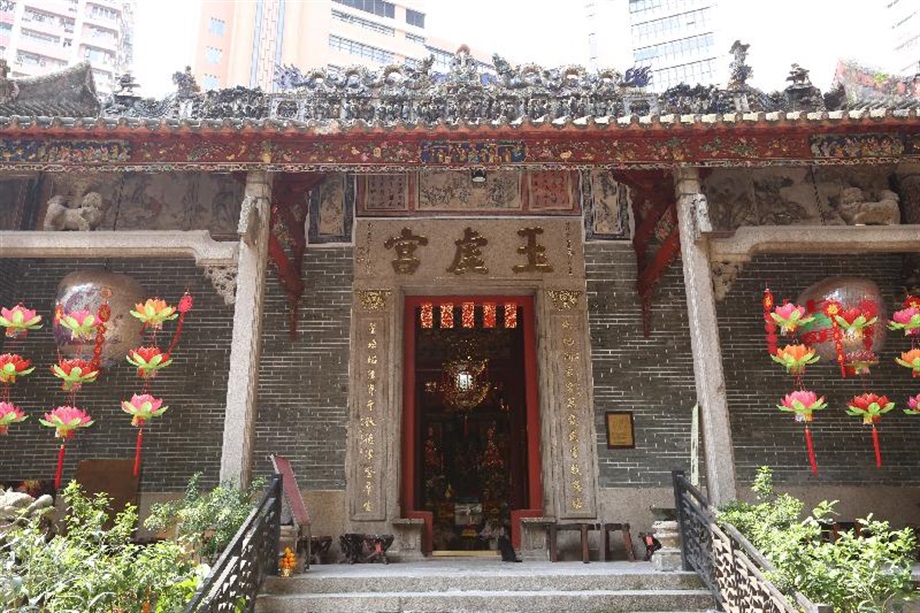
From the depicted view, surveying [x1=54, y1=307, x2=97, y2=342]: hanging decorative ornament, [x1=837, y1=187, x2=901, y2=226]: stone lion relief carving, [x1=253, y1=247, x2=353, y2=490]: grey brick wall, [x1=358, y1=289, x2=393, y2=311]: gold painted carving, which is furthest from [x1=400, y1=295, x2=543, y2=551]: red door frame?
[x1=837, y1=187, x2=901, y2=226]: stone lion relief carving

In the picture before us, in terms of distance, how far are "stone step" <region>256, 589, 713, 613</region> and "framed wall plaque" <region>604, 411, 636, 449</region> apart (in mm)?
3331

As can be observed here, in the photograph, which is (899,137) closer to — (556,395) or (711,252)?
(711,252)

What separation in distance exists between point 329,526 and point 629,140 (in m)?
5.23

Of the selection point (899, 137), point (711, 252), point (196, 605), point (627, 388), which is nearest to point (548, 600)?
point (196, 605)

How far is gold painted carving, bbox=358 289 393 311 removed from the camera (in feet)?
29.6

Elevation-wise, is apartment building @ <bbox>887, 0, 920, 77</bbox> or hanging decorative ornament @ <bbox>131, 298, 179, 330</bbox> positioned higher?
apartment building @ <bbox>887, 0, 920, 77</bbox>

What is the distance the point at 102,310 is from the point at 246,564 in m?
3.49

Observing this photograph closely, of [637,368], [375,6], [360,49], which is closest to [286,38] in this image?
[360,49]

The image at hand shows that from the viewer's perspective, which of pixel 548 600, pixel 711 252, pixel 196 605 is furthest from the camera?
pixel 711 252

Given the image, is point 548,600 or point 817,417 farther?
point 817,417

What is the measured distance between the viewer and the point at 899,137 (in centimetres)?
698

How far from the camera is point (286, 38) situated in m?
A: 36.5

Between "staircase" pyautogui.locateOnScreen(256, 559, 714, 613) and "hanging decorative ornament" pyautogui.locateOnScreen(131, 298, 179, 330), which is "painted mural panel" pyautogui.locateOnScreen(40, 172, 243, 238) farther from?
"staircase" pyautogui.locateOnScreen(256, 559, 714, 613)

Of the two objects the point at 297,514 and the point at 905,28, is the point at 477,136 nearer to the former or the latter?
the point at 297,514
